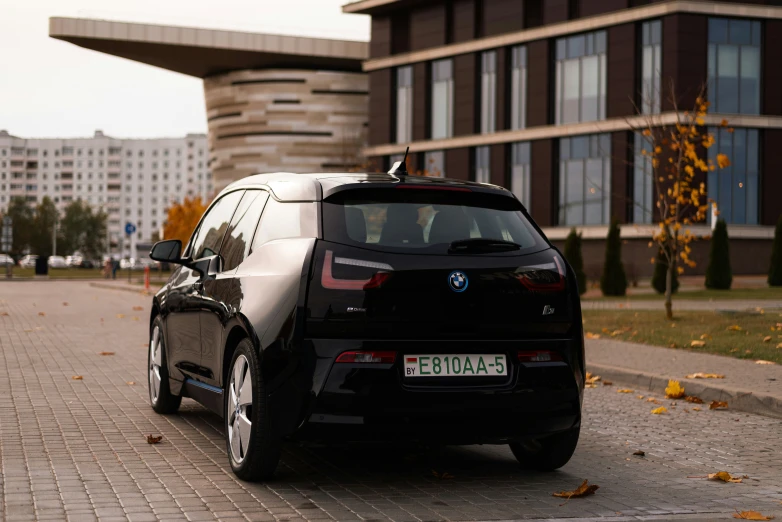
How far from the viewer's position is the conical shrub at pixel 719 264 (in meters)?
34.0

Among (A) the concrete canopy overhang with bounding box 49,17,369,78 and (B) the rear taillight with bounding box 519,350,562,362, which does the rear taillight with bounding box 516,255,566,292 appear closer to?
(B) the rear taillight with bounding box 519,350,562,362

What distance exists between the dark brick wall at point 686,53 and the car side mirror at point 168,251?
38.4 metres

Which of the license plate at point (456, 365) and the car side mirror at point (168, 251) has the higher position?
the car side mirror at point (168, 251)

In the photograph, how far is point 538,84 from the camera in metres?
49.7

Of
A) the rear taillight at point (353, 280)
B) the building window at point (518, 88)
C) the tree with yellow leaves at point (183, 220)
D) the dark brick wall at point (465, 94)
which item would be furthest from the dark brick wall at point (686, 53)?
the rear taillight at point (353, 280)

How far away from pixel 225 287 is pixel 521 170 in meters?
45.2

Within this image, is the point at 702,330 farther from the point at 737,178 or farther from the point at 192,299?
the point at 737,178

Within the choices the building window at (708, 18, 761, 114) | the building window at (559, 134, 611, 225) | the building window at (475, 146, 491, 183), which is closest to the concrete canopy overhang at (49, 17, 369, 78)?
the building window at (475, 146, 491, 183)

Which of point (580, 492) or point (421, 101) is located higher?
point (421, 101)

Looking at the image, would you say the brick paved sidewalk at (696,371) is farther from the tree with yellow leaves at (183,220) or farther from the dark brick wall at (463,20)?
the tree with yellow leaves at (183,220)

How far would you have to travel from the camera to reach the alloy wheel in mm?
5898

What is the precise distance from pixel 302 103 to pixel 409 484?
69.8 metres

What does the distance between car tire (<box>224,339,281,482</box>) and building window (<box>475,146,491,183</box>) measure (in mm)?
46528

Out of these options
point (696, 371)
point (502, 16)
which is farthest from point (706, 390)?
point (502, 16)
